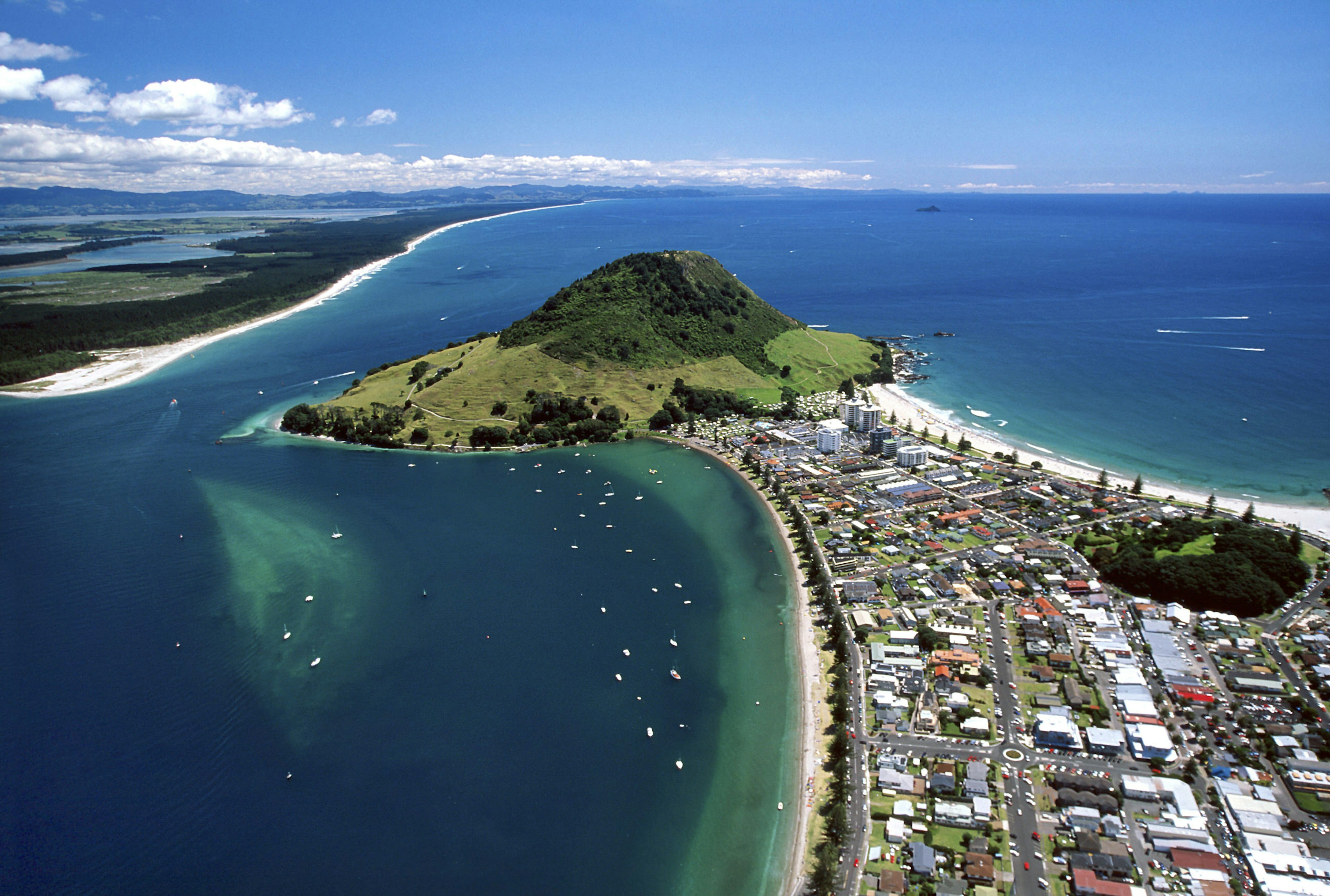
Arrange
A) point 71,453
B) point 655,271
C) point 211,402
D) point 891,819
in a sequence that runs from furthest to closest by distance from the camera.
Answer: point 655,271 < point 211,402 < point 71,453 < point 891,819

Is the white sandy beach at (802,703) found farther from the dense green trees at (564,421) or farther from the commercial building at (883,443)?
the dense green trees at (564,421)

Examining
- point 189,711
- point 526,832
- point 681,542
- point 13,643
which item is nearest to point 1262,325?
point 681,542

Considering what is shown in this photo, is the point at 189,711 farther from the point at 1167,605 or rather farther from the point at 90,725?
the point at 1167,605

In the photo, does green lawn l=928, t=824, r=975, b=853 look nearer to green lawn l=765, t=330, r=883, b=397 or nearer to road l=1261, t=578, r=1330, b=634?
road l=1261, t=578, r=1330, b=634

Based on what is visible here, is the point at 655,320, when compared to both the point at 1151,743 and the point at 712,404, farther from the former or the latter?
the point at 1151,743

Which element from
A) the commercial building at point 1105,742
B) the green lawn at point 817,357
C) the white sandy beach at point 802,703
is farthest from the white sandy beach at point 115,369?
the commercial building at point 1105,742

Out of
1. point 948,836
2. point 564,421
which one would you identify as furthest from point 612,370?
point 948,836

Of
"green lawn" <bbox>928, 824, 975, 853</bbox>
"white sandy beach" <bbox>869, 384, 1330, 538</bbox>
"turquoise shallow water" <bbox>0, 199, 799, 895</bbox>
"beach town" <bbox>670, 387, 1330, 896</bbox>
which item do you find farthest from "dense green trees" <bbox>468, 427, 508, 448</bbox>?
"green lawn" <bbox>928, 824, 975, 853</bbox>
